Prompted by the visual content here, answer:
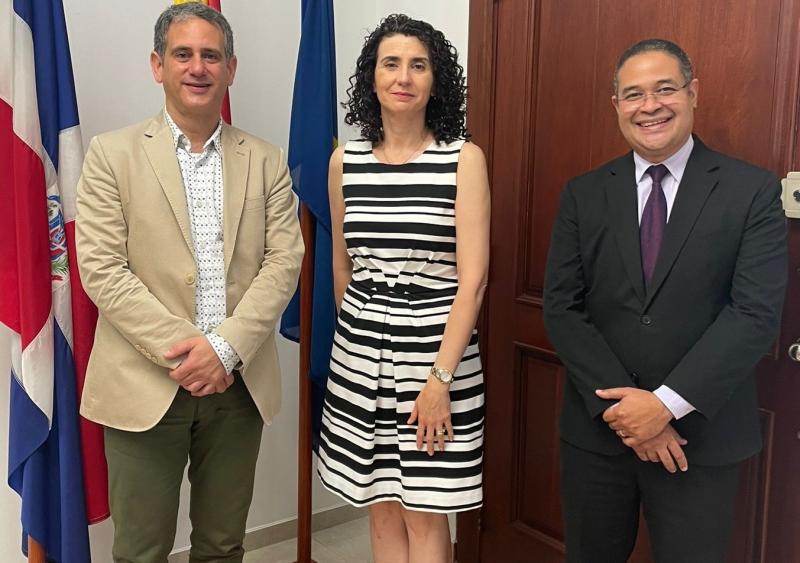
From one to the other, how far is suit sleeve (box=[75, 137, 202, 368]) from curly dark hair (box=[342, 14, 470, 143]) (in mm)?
695

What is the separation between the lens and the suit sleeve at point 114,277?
1.75 m

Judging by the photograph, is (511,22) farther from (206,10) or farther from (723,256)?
(723,256)

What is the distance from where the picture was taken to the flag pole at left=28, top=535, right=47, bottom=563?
2.12 meters

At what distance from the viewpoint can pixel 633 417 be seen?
1.55 meters

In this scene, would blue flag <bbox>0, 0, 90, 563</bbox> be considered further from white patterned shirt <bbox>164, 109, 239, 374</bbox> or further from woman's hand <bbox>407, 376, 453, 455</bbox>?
woman's hand <bbox>407, 376, 453, 455</bbox>

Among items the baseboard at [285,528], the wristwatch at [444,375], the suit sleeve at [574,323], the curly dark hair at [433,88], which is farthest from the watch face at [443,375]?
the baseboard at [285,528]

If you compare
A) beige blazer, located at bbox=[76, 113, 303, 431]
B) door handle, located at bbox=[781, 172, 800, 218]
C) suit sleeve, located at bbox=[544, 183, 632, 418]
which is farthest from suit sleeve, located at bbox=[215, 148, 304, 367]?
door handle, located at bbox=[781, 172, 800, 218]

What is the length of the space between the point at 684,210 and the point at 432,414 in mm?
786

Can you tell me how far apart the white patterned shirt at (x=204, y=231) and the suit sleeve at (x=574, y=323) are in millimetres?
832

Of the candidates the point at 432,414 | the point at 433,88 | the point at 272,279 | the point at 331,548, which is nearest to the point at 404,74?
the point at 433,88

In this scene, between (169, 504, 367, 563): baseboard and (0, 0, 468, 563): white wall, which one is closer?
(0, 0, 468, 563): white wall

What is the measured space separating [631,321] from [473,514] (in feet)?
4.64

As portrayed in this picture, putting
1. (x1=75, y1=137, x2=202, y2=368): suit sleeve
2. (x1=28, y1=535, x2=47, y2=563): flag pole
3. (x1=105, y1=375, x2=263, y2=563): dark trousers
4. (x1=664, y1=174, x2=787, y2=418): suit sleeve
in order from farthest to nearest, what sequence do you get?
(x1=28, y1=535, x2=47, y2=563): flag pole < (x1=105, y1=375, x2=263, y2=563): dark trousers < (x1=75, y1=137, x2=202, y2=368): suit sleeve < (x1=664, y1=174, x2=787, y2=418): suit sleeve

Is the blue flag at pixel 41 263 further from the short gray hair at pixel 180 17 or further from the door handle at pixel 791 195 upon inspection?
the door handle at pixel 791 195
